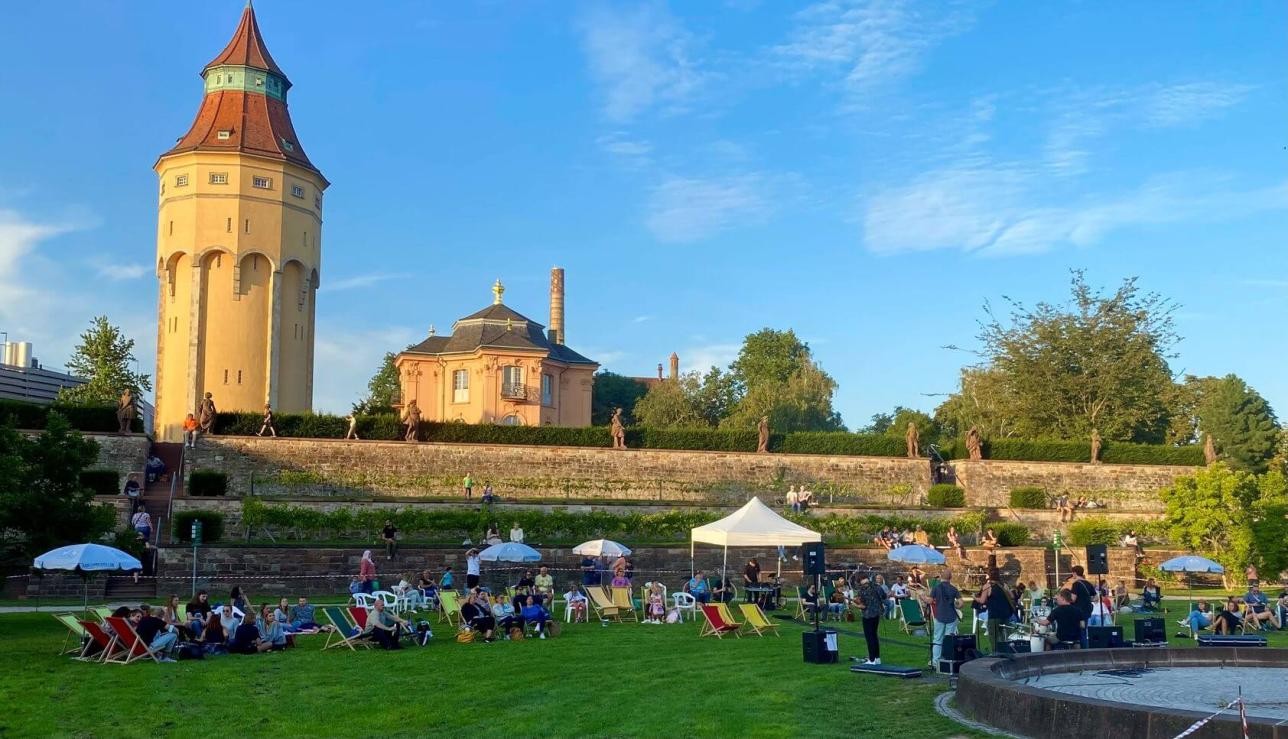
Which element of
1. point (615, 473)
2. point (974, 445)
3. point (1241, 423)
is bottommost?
point (615, 473)

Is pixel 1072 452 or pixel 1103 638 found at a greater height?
pixel 1072 452

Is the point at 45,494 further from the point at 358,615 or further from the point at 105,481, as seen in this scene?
the point at 105,481

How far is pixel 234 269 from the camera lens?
4884 centimetres

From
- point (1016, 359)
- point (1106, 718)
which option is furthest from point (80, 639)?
point (1016, 359)

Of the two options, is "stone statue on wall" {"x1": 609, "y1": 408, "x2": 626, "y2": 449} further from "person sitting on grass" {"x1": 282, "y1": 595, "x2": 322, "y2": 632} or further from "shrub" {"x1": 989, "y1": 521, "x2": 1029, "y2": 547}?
"person sitting on grass" {"x1": 282, "y1": 595, "x2": 322, "y2": 632}

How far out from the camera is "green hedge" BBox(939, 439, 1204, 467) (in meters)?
47.4

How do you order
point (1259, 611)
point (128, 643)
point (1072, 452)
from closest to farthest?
point (128, 643) → point (1259, 611) → point (1072, 452)

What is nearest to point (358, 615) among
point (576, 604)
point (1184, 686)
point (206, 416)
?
point (576, 604)

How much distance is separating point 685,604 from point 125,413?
2280cm

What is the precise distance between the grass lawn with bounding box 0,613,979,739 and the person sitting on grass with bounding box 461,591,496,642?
0.65 m

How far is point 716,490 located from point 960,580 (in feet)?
44.7

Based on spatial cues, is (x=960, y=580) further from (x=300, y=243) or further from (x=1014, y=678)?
(x=300, y=243)

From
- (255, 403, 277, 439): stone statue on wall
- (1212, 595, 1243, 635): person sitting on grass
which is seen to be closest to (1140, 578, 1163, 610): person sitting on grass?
(1212, 595, 1243, 635): person sitting on grass

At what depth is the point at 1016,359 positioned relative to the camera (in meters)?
53.8
